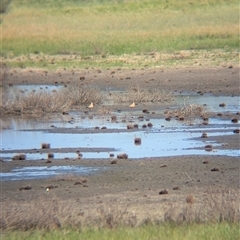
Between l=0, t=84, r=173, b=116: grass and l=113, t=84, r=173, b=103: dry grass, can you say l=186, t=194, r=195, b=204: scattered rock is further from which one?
l=113, t=84, r=173, b=103: dry grass

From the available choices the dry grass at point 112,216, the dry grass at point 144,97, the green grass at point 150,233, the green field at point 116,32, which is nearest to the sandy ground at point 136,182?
the dry grass at point 112,216

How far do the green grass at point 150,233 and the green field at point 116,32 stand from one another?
28.1 metres

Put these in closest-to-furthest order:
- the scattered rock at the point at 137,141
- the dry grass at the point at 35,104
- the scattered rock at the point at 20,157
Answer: the scattered rock at the point at 20,157, the scattered rock at the point at 137,141, the dry grass at the point at 35,104

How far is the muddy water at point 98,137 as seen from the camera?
1717 centimetres

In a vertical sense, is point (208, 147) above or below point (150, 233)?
above

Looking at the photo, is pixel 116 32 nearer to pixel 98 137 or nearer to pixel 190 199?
pixel 98 137

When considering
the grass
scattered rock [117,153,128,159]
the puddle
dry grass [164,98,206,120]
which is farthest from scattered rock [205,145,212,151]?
the grass

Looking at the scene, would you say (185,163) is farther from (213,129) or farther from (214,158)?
(213,129)

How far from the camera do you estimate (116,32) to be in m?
45.7

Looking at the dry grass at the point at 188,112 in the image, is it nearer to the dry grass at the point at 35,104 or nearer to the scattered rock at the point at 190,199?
the dry grass at the point at 35,104

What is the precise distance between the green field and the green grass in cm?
2815

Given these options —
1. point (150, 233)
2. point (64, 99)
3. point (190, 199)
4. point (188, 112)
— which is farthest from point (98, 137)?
point (150, 233)

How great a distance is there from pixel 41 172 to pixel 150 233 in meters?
6.60

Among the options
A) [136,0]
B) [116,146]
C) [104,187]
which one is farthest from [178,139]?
[136,0]
